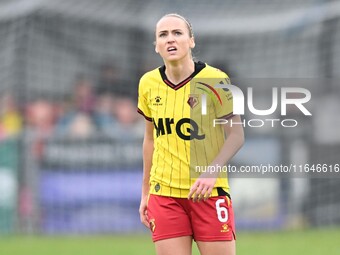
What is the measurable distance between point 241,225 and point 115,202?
169 centimetres

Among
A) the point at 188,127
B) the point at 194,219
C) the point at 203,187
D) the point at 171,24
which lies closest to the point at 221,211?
the point at 194,219

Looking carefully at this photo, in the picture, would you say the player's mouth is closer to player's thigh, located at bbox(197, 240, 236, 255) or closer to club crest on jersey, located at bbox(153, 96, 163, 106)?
club crest on jersey, located at bbox(153, 96, 163, 106)

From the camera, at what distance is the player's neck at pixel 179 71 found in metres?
6.22

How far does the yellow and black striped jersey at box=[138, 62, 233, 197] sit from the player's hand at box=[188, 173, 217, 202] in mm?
162

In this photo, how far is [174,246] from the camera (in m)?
6.09

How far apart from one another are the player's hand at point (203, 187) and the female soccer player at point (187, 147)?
57mm

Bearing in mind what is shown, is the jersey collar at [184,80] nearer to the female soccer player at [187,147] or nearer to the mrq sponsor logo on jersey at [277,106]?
the female soccer player at [187,147]

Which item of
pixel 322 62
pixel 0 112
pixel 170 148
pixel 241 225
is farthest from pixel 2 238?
pixel 170 148

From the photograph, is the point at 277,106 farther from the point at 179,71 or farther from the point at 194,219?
the point at 194,219

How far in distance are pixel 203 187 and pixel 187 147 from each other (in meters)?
0.32

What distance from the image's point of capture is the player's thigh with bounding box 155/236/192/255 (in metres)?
6.07

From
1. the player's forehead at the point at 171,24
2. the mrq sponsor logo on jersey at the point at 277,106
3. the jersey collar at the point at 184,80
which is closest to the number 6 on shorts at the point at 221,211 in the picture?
the jersey collar at the point at 184,80

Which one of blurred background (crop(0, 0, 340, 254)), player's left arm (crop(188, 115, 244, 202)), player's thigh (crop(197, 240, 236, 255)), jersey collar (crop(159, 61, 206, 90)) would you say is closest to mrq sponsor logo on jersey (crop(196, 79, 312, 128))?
blurred background (crop(0, 0, 340, 254))

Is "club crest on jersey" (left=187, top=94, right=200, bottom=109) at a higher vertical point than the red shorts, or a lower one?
higher
